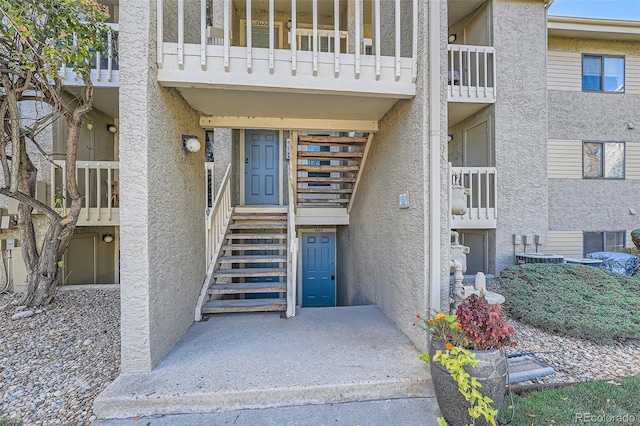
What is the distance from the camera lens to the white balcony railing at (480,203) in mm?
6246

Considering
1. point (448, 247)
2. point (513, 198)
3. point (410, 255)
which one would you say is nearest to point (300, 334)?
point (410, 255)

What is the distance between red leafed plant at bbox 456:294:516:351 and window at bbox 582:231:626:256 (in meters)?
7.60

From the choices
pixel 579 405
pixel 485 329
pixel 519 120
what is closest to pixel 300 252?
pixel 485 329

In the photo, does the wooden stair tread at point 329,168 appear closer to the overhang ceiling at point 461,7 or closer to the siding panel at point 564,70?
the overhang ceiling at point 461,7

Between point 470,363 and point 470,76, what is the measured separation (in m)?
6.62

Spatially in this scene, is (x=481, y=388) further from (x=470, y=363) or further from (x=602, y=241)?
(x=602, y=241)

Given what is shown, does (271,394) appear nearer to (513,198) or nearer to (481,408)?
(481,408)

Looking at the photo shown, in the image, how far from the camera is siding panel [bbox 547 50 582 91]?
24.0ft

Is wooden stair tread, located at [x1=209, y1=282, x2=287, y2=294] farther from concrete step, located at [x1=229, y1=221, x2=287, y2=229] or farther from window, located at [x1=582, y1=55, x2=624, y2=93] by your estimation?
window, located at [x1=582, y1=55, x2=624, y2=93]

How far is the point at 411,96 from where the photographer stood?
9.99 feet

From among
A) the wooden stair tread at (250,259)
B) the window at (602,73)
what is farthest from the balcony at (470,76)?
the wooden stair tread at (250,259)

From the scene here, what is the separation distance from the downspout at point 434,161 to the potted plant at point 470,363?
53 cm

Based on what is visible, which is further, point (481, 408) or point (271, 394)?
point (271, 394)

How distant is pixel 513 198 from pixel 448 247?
493cm
